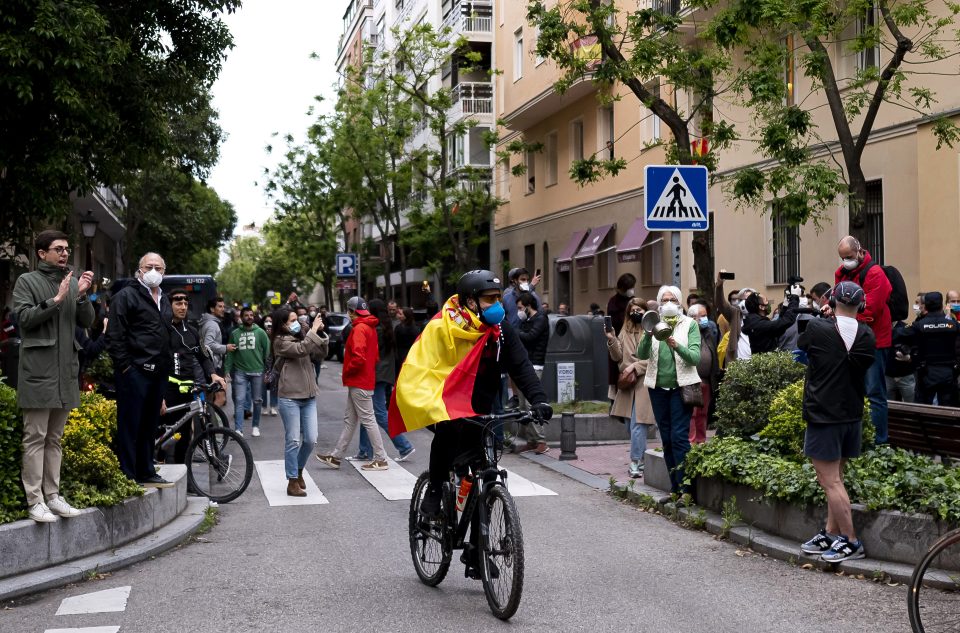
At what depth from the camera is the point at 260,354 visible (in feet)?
54.4

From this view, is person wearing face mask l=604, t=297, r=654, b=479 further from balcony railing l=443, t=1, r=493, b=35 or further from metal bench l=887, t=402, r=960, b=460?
balcony railing l=443, t=1, r=493, b=35

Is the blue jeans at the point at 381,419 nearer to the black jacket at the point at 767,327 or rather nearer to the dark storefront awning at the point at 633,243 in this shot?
the black jacket at the point at 767,327

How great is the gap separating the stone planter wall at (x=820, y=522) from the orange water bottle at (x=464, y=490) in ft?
8.72

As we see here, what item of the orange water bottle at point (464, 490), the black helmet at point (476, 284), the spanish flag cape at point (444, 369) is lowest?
the orange water bottle at point (464, 490)

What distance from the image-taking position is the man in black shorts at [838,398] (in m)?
7.35

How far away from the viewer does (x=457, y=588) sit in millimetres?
7020

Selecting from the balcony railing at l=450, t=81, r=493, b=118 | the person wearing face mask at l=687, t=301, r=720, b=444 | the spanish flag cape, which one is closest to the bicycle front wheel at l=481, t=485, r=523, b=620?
the spanish flag cape

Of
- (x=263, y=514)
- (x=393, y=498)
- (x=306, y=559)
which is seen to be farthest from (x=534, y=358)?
(x=306, y=559)

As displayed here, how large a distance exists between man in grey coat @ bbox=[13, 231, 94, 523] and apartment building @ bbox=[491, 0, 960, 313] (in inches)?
214

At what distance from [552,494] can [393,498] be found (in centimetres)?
149

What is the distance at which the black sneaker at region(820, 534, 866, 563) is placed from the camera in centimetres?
735

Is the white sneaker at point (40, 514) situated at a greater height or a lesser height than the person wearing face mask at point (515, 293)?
lesser

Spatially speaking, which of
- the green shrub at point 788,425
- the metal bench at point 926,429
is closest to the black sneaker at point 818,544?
the green shrub at point 788,425

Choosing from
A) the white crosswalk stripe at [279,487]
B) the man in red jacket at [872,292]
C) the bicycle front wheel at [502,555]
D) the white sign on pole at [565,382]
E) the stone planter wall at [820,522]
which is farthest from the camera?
the white sign on pole at [565,382]
